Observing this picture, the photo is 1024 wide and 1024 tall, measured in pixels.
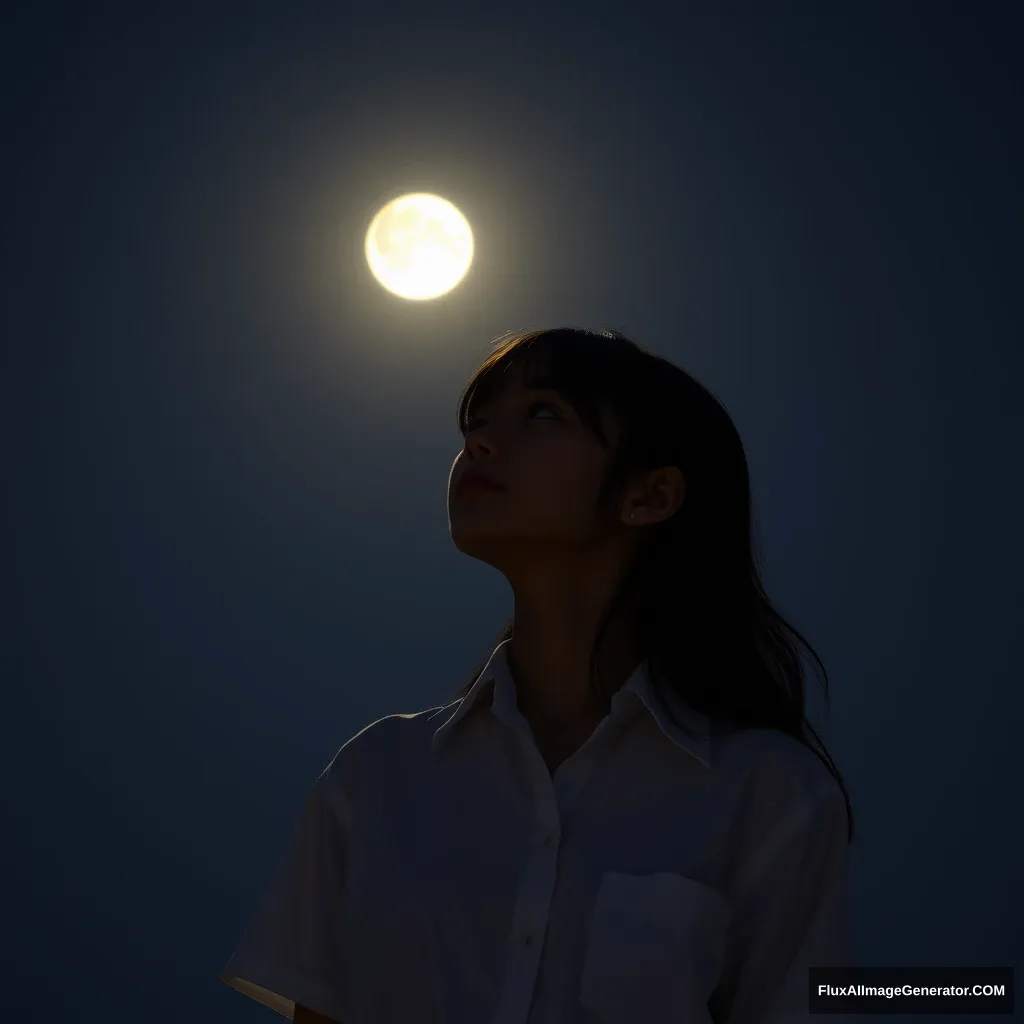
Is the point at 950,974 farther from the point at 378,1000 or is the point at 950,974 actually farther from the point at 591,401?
the point at 591,401

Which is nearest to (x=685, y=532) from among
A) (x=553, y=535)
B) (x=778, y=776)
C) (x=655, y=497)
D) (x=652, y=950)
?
(x=655, y=497)

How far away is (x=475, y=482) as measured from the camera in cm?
190

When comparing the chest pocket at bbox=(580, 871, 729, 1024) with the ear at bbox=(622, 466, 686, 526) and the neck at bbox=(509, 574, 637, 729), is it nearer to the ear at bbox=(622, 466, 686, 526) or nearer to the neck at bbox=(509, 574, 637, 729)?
the neck at bbox=(509, 574, 637, 729)

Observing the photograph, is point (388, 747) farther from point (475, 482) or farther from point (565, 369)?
point (565, 369)

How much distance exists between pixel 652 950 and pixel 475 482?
2.92 ft

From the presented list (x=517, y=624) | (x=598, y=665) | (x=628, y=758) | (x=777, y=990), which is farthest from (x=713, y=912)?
(x=517, y=624)

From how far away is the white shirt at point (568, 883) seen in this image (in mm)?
1453

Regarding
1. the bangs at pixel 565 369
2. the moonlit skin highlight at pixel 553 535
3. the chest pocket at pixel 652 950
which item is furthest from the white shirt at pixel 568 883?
the bangs at pixel 565 369

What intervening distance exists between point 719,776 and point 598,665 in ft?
1.17

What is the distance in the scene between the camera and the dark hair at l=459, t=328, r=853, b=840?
76.2 inches

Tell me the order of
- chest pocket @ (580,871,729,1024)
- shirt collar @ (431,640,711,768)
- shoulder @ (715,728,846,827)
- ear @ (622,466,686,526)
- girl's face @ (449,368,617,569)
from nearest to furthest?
chest pocket @ (580,871,729,1024)
shoulder @ (715,728,846,827)
shirt collar @ (431,640,711,768)
girl's face @ (449,368,617,569)
ear @ (622,466,686,526)

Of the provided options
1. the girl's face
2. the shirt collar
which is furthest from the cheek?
the shirt collar

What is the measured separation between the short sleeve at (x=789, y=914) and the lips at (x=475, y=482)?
→ 0.80 meters

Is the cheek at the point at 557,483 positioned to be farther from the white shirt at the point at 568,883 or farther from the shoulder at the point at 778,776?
the shoulder at the point at 778,776
